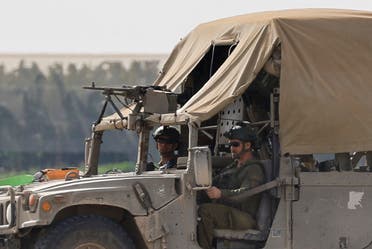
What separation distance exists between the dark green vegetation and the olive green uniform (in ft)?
41.7

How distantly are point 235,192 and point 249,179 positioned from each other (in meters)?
0.19

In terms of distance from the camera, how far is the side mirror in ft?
44.4

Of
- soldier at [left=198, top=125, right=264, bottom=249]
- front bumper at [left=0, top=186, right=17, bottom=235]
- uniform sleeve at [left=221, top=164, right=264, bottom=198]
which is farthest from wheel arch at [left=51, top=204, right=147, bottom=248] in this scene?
uniform sleeve at [left=221, top=164, right=264, bottom=198]

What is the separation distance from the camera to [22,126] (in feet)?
92.7

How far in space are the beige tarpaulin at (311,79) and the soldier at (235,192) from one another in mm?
334

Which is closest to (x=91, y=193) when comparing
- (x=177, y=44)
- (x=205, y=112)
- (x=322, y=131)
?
(x=205, y=112)

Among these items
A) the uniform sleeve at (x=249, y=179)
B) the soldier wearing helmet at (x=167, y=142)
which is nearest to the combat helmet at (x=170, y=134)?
the soldier wearing helmet at (x=167, y=142)

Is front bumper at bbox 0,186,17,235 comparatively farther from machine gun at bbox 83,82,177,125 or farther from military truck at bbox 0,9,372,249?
machine gun at bbox 83,82,177,125

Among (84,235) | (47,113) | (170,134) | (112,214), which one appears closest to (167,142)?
(170,134)

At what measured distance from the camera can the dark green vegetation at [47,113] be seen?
27.4 m

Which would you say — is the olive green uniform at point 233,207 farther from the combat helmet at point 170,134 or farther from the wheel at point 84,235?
the combat helmet at point 170,134

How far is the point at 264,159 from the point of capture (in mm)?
14594

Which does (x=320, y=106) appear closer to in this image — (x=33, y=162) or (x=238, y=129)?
(x=238, y=129)

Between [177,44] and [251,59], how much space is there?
2237 mm
